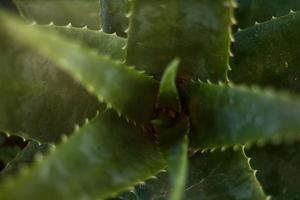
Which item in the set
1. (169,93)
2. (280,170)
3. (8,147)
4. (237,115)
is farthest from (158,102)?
(8,147)

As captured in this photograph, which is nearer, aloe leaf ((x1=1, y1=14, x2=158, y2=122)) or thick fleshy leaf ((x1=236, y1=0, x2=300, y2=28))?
aloe leaf ((x1=1, y1=14, x2=158, y2=122))

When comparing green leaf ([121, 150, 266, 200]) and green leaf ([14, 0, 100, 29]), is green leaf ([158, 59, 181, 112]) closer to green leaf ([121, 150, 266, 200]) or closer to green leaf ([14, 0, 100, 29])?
green leaf ([121, 150, 266, 200])

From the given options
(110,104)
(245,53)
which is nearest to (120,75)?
(110,104)

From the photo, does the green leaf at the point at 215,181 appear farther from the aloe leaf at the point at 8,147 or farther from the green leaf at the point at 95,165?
the aloe leaf at the point at 8,147

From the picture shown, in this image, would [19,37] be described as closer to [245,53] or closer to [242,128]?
[242,128]

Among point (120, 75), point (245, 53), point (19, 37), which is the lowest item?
point (245, 53)

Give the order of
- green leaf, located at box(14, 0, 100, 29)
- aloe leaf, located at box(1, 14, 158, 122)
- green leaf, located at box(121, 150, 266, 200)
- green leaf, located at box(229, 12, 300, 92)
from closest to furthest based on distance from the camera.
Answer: aloe leaf, located at box(1, 14, 158, 122)
green leaf, located at box(121, 150, 266, 200)
green leaf, located at box(229, 12, 300, 92)
green leaf, located at box(14, 0, 100, 29)

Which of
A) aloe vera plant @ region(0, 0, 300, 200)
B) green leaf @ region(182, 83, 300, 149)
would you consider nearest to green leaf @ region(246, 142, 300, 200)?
aloe vera plant @ region(0, 0, 300, 200)
